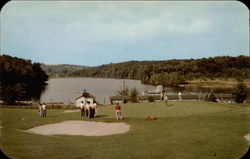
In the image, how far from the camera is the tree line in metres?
27.1

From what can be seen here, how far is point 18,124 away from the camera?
24.6m

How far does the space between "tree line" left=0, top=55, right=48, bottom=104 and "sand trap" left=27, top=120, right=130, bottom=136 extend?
638cm

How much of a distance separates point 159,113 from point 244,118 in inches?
325

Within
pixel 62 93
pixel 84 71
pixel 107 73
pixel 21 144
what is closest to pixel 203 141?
pixel 21 144

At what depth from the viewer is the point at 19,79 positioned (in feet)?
102

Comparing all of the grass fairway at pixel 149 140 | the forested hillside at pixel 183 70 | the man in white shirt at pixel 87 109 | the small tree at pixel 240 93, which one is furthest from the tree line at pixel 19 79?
the small tree at pixel 240 93

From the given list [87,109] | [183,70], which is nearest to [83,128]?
[87,109]

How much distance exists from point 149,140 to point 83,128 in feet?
22.6

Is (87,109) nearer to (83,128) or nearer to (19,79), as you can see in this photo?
(83,128)

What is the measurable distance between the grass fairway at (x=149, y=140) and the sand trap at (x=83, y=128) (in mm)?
1081

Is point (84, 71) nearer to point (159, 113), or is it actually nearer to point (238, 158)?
point (159, 113)

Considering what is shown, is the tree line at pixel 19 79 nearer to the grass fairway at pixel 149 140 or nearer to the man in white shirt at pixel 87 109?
the grass fairway at pixel 149 140

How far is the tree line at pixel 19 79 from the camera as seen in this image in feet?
89.0

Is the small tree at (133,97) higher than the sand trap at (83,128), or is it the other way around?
the small tree at (133,97)
